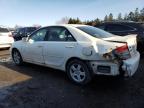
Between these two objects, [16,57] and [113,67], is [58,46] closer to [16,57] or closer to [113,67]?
[113,67]

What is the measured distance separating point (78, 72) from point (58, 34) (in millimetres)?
1334

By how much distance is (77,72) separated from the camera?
560 cm

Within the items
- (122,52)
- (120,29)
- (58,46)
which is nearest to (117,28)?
(120,29)

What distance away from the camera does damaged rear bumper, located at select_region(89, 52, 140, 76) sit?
490 centimetres

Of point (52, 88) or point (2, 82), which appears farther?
point (2, 82)

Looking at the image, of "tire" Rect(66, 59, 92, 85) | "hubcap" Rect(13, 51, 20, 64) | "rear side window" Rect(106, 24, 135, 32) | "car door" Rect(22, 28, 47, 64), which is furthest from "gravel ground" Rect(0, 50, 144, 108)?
"rear side window" Rect(106, 24, 135, 32)

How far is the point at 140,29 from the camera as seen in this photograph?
343 inches

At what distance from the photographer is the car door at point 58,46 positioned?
570 cm

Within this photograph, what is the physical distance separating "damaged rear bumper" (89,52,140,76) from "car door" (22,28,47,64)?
2.04 m

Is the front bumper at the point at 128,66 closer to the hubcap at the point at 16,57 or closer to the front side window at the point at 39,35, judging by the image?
the front side window at the point at 39,35

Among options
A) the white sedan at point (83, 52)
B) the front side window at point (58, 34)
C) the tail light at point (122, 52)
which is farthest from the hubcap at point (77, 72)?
the tail light at point (122, 52)

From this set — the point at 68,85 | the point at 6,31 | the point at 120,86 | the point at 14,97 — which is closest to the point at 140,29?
the point at 120,86

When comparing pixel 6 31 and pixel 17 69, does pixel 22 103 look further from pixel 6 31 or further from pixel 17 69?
pixel 6 31

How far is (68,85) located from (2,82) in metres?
1.82
